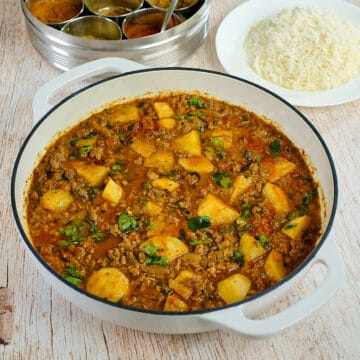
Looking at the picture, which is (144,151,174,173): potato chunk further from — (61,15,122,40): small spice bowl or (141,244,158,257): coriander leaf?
(61,15,122,40): small spice bowl

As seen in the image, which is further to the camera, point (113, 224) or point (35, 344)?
point (113, 224)

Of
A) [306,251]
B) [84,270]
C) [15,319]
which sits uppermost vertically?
[306,251]

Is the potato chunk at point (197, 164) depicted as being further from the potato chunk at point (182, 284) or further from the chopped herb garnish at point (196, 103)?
the potato chunk at point (182, 284)

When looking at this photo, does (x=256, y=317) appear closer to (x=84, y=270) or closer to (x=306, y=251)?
(x=306, y=251)

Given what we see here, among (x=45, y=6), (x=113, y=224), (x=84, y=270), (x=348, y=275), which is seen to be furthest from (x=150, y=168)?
(x=45, y=6)

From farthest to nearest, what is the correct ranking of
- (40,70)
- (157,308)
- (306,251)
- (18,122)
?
(40,70) → (18,122) → (306,251) → (157,308)

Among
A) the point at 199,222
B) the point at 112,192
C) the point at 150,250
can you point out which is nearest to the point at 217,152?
the point at 199,222
